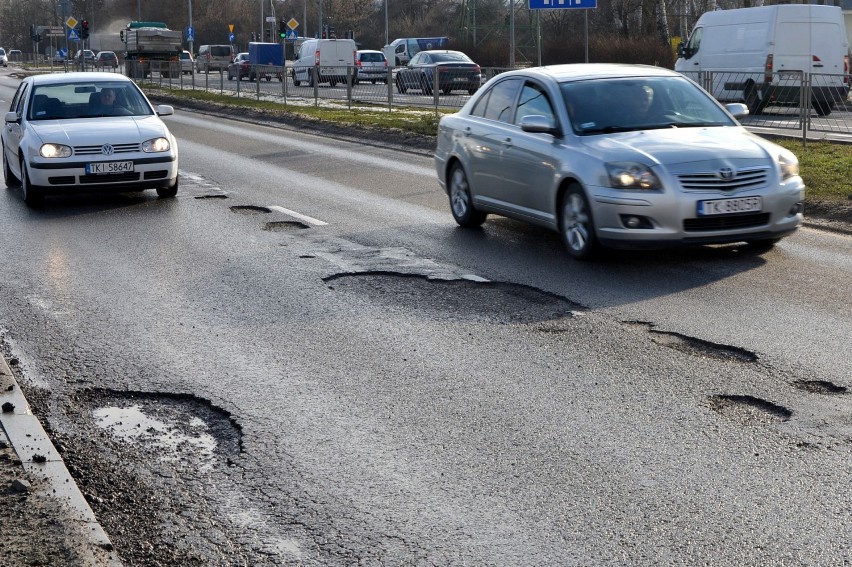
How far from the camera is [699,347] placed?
6891 mm

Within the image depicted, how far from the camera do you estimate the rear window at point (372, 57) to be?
193ft

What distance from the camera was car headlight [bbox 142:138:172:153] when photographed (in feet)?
45.8

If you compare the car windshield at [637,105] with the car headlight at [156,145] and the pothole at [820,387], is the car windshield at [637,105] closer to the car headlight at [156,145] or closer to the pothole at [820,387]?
the pothole at [820,387]

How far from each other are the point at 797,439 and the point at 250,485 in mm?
2360

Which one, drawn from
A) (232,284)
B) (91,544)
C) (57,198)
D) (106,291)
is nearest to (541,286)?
(232,284)

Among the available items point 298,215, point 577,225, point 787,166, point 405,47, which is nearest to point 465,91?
point 298,215

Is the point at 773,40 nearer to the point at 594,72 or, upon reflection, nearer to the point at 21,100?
the point at 21,100

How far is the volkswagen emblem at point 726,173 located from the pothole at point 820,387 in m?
3.28

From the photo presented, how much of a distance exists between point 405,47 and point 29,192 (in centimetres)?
5907

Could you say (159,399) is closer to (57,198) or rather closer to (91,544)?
(91,544)

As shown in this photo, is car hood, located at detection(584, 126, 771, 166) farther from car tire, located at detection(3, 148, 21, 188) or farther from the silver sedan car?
car tire, located at detection(3, 148, 21, 188)

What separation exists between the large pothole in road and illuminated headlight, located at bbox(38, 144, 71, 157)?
18.5 ft

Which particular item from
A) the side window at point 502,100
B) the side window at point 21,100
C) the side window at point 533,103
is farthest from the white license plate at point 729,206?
the side window at point 21,100

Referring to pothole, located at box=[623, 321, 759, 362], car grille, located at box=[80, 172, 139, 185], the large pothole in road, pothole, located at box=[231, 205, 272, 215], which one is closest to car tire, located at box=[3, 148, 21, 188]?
car grille, located at box=[80, 172, 139, 185]
